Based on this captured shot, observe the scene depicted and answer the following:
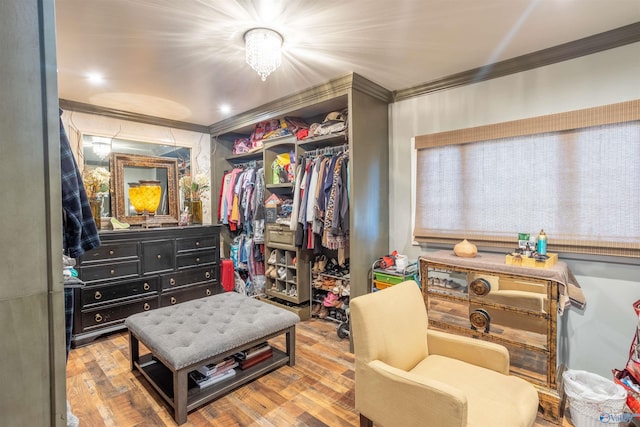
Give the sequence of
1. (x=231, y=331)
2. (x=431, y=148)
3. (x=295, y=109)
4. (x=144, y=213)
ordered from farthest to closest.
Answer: (x=144, y=213), (x=295, y=109), (x=431, y=148), (x=231, y=331)

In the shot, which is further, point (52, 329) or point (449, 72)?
point (449, 72)

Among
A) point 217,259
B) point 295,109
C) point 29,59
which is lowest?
point 217,259

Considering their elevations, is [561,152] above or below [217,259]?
above

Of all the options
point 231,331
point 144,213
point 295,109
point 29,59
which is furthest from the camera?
point 144,213

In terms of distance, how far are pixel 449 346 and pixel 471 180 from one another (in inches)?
56.5

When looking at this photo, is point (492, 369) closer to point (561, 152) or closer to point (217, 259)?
point (561, 152)

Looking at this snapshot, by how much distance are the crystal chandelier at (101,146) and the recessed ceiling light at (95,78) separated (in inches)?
36.8

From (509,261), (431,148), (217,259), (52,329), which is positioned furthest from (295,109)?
(52,329)

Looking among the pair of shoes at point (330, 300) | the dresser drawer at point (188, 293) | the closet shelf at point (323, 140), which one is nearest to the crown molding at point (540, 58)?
the closet shelf at point (323, 140)

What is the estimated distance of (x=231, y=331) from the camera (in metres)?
2.07

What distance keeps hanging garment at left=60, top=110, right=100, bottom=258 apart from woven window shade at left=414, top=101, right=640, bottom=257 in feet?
8.18

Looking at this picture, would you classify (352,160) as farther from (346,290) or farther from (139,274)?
(139,274)

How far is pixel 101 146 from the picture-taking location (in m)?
3.52

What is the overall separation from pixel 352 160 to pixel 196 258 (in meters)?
2.29
